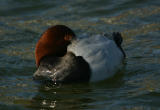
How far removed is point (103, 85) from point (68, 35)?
0.93 meters

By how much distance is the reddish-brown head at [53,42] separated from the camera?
6508 millimetres

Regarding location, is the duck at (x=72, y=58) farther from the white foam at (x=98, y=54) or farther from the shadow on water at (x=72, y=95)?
the shadow on water at (x=72, y=95)

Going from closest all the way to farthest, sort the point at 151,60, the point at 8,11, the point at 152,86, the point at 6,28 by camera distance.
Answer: the point at 152,86 → the point at 151,60 → the point at 6,28 → the point at 8,11

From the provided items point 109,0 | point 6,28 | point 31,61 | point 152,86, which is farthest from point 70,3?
point 152,86

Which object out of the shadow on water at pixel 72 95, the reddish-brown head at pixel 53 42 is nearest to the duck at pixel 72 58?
the reddish-brown head at pixel 53 42

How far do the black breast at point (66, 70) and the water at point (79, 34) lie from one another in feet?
0.50

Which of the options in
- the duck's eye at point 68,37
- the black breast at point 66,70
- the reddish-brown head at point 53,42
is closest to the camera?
the black breast at point 66,70

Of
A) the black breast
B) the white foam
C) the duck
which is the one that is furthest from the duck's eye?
the black breast

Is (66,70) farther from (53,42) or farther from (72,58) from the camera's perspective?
(53,42)

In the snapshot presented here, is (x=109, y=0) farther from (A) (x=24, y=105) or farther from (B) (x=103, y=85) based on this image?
(A) (x=24, y=105)

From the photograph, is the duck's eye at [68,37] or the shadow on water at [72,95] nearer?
the shadow on water at [72,95]

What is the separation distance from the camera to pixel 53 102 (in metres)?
5.83

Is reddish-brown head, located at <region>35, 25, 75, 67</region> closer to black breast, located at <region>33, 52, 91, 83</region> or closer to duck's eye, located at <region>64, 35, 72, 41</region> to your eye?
duck's eye, located at <region>64, 35, 72, 41</region>

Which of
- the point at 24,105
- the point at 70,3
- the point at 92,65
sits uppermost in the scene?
the point at 70,3
